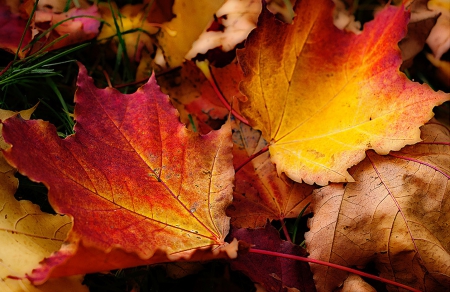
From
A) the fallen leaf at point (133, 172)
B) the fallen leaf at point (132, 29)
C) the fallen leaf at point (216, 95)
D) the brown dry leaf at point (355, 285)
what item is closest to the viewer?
the fallen leaf at point (133, 172)

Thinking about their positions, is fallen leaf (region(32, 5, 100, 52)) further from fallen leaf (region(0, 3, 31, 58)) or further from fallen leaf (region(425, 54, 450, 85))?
fallen leaf (region(425, 54, 450, 85))

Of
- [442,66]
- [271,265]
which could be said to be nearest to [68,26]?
[271,265]

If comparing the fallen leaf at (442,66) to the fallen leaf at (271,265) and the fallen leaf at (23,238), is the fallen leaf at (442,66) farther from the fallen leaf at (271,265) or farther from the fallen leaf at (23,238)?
the fallen leaf at (23,238)

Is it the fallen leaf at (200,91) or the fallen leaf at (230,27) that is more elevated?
the fallen leaf at (230,27)

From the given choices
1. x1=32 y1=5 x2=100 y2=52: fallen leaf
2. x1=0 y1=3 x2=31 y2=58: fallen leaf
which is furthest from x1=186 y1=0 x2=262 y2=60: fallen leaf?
x1=0 y1=3 x2=31 y2=58: fallen leaf

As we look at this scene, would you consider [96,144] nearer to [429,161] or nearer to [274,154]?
[274,154]

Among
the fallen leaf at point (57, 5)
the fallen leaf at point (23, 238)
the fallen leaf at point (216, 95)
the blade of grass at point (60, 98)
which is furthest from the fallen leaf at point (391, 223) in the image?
the fallen leaf at point (57, 5)
